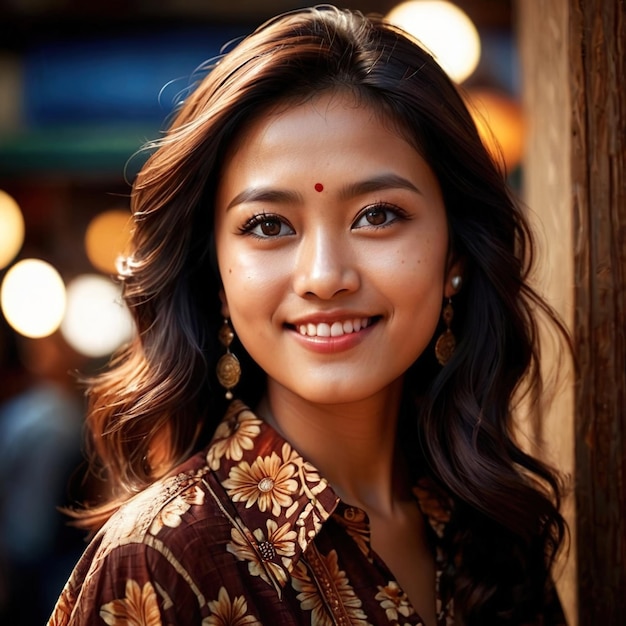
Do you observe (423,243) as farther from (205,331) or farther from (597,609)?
(597,609)

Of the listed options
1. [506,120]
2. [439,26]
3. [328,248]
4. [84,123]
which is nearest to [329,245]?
[328,248]

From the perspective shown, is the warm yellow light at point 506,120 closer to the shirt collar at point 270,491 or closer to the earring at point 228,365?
the earring at point 228,365

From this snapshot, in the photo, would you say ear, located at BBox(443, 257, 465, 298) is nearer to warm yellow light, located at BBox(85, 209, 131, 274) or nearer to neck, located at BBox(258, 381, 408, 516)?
neck, located at BBox(258, 381, 408, 516)

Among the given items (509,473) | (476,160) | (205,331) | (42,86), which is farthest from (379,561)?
(42,86)

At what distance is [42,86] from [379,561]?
590cm

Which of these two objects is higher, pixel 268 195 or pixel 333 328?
pixel 268 195

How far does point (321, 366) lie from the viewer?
72.3 inches

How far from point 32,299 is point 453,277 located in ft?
15.1

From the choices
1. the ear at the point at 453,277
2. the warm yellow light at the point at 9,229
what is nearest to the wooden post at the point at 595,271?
the ear at the point at 453,277

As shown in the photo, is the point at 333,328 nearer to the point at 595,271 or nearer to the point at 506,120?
the point at 595,271

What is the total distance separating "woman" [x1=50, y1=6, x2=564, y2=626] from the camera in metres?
1.75

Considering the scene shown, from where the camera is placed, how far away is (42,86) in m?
6.95

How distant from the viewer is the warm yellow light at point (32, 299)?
615 cm

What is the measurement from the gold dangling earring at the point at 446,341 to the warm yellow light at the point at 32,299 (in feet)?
14.4
